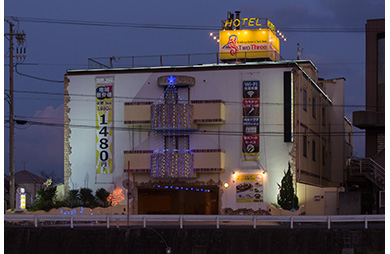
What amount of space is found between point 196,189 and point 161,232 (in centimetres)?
1403

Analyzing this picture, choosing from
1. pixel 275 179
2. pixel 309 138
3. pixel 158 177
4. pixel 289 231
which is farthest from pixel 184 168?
pixel 289 231

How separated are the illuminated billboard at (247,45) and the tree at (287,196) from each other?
10.7 m

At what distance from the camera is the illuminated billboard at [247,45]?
175 ft

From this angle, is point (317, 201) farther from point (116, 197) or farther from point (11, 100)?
point (11, 100)

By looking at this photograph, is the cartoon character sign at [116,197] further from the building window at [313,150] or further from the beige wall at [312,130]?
the building window at [313,150]

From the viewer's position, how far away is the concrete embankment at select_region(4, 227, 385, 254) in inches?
1378

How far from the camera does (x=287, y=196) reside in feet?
154

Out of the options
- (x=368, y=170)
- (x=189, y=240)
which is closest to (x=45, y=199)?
(x=189, y=240)

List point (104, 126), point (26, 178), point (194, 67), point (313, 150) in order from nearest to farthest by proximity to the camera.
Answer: point (194, 67) → point (104, 126) → point (313, 150) → point (26, 178)

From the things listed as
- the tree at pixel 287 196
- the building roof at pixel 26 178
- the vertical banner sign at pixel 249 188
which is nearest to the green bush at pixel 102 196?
the vertical banner sign at pixel 249 188

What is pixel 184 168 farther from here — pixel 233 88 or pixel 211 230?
pixel 211 230

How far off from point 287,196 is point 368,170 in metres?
10.2

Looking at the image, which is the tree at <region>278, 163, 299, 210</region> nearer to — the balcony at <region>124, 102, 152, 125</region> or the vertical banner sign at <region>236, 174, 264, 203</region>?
the vertical banner sign at <region>236, 174, 264, 203</region>

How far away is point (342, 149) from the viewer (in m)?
65.8
